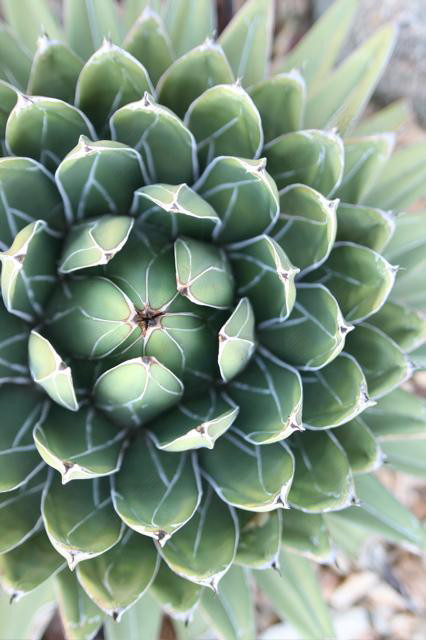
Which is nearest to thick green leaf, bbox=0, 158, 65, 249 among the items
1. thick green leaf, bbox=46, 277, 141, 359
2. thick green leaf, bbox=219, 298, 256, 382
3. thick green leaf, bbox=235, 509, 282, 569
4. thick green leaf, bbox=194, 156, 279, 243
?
thick green leaf, bbox=46, 277, 141, 359

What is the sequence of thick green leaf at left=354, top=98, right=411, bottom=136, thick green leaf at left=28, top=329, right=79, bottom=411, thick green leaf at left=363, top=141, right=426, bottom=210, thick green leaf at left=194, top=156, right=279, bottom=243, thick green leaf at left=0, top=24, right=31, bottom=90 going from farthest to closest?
1. thick green leaf at left=354, top=98, right=411, bottom=136
2. thick green leaf at left=363, top=141, right=426, bottom=210
3. thick green leaf at left=0, top=24, right=31, bottom=90
4. thick green leaf at left=194, top=156, right=279, bottom=243
5. thick green leaf at left=28, top=329, right=79, bottom=411

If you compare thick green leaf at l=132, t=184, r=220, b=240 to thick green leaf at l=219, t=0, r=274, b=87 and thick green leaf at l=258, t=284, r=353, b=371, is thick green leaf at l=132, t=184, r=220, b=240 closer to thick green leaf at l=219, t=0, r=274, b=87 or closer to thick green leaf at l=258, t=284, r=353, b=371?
thick green leaf at l=258, t=284, r=353, b=371

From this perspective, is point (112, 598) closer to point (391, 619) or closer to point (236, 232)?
point (236, 232)

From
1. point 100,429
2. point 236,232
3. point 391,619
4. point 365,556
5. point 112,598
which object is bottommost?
point 391,619

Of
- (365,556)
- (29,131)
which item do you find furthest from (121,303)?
(365,556)

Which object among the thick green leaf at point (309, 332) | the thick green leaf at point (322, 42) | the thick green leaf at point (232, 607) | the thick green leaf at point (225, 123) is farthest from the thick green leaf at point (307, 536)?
the thick green leaf at point (322, 42)

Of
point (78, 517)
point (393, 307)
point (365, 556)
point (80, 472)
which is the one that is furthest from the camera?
point (365, 556)

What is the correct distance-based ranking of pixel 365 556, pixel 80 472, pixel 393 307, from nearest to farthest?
pixel 80 472
pixel 393 307
pixel 365 556
